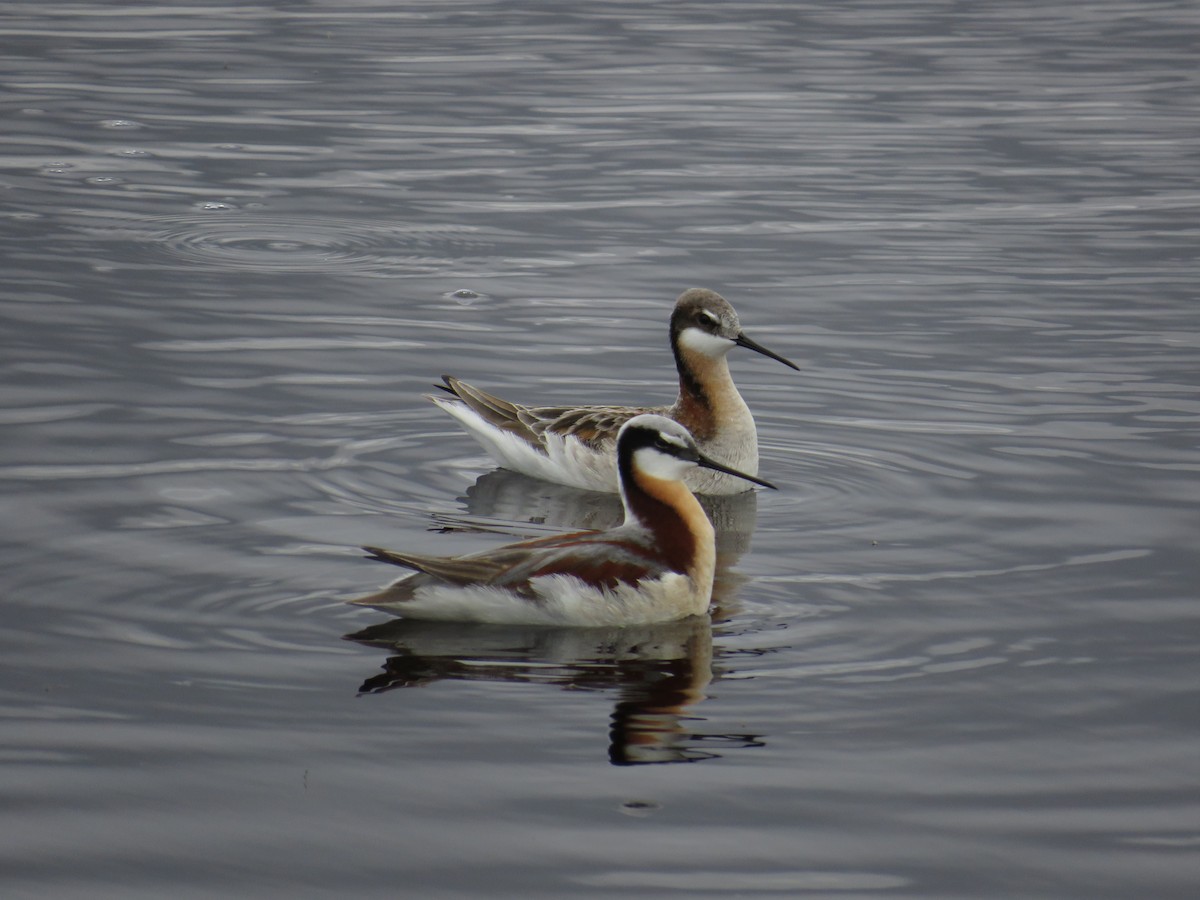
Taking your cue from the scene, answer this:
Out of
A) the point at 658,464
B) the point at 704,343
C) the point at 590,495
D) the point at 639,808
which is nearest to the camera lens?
the point at 639,808

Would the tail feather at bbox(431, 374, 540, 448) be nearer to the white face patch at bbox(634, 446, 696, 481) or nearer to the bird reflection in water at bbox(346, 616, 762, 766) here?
the white face patch at bbox(634, 446, 696, 481)

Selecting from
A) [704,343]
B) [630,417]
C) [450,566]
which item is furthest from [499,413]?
[450,566]

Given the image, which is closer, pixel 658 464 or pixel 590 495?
pixel 658 464

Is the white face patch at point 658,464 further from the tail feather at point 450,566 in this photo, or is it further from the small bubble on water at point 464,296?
the small bubble on water at point 464,296

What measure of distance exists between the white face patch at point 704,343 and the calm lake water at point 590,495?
3.17 ft

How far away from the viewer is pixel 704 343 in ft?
46.8

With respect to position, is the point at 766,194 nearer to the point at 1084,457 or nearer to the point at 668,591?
the point at 1084,457

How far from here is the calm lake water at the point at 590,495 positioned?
25.0 ft

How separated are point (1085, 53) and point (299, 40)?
590 inches

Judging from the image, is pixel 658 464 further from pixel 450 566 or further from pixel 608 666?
pixel 608 666

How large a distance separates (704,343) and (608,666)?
5237 mm

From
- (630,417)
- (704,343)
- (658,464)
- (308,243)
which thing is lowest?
(630,417)

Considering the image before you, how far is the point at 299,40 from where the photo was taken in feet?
118

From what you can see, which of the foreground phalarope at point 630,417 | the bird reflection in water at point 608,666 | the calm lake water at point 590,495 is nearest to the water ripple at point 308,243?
the calm lake water at point 590,495
